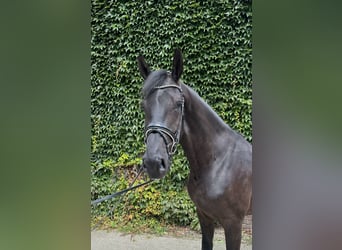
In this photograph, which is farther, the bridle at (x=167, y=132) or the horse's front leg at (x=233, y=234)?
the horse's front leg at (x=233, y=234)

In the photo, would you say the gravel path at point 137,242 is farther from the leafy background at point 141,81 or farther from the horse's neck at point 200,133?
the horse's neck at point 200,133

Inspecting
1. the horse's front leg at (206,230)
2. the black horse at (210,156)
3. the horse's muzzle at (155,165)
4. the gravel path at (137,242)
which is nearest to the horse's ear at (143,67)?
the black horse at (210,156)

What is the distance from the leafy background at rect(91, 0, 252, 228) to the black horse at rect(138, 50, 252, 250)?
0.11 m

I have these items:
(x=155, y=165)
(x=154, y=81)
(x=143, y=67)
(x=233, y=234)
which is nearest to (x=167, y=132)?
(x=155, y=165)

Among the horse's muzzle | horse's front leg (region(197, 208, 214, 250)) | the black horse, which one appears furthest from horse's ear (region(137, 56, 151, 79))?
horse's front leg (region(197, 208, 214, 250))

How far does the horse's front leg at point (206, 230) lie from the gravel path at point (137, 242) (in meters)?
0.09

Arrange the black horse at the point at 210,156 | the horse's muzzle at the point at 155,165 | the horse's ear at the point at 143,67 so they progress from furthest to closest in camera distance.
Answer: the horse's ear at the point at 143,67 < the black horse at the point at 210,156 < the horse's muzzle at the point at 155,165

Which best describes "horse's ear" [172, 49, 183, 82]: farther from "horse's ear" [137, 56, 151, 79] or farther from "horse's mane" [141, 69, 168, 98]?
"horse's ear" [137, 56, 151, 79]

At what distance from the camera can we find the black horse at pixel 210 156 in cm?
154

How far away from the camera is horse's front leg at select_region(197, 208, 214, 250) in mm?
1790
